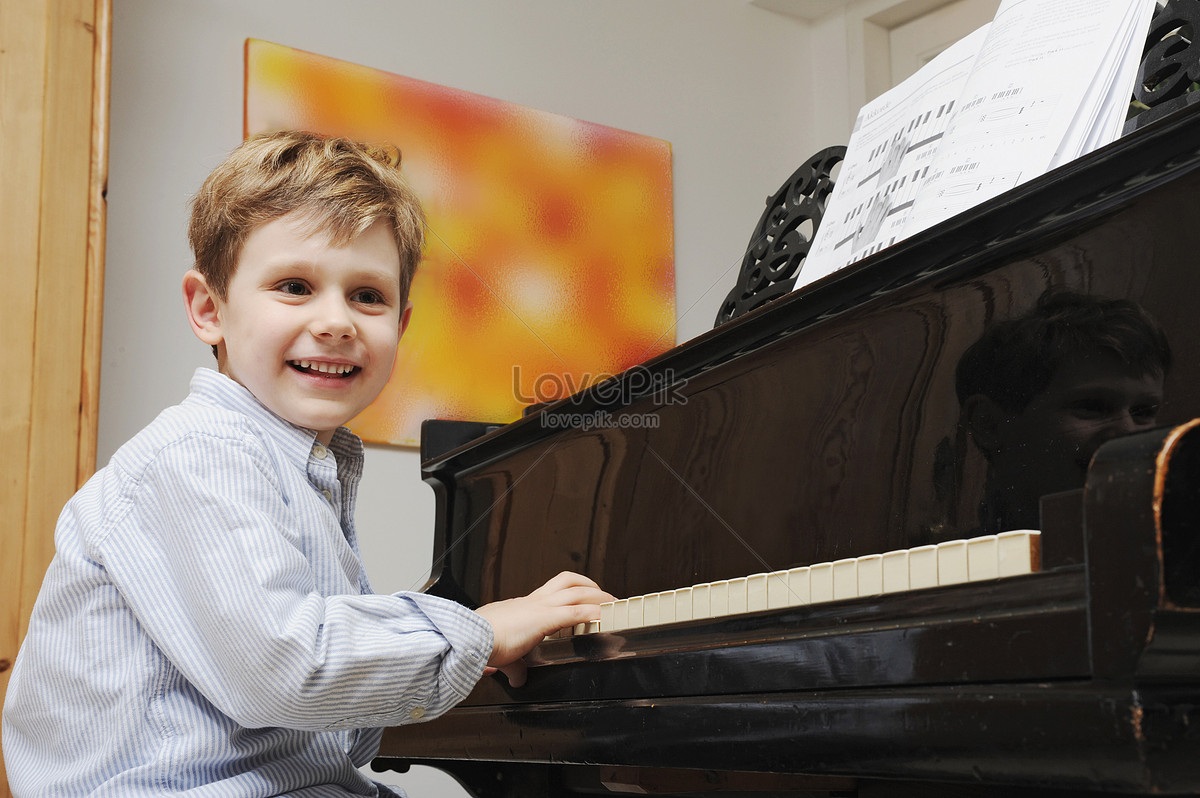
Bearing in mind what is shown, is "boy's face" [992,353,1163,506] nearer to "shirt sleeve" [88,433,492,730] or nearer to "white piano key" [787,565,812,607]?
"white piano key" [787,565,812,607]

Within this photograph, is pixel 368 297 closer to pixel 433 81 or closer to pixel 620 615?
pixel 620 615

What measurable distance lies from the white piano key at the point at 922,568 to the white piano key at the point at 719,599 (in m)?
0.20

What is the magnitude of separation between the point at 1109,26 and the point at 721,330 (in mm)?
515

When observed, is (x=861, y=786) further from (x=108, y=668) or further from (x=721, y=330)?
(x=108, y=668)

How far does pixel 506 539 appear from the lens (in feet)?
4.85


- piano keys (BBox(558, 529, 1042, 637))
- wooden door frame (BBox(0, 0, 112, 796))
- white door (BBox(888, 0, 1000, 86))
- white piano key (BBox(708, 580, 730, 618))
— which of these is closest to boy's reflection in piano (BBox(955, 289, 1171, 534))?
piano keys (BBox(558, 529, 1042, 637))

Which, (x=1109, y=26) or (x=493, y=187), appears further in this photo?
(x=493, y=187)

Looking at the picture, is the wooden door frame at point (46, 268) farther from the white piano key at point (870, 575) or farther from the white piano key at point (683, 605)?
the white piano key at point (870, 575)

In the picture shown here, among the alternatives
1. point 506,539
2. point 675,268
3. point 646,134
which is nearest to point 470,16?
point 646,134

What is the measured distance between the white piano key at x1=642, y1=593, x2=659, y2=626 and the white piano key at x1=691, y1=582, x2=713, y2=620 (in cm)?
4

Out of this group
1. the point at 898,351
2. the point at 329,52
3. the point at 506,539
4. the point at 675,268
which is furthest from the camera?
the point at 675,268

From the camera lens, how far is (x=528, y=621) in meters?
1.06

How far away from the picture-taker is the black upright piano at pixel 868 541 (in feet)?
1.83

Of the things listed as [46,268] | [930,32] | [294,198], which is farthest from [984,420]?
[930,32]
